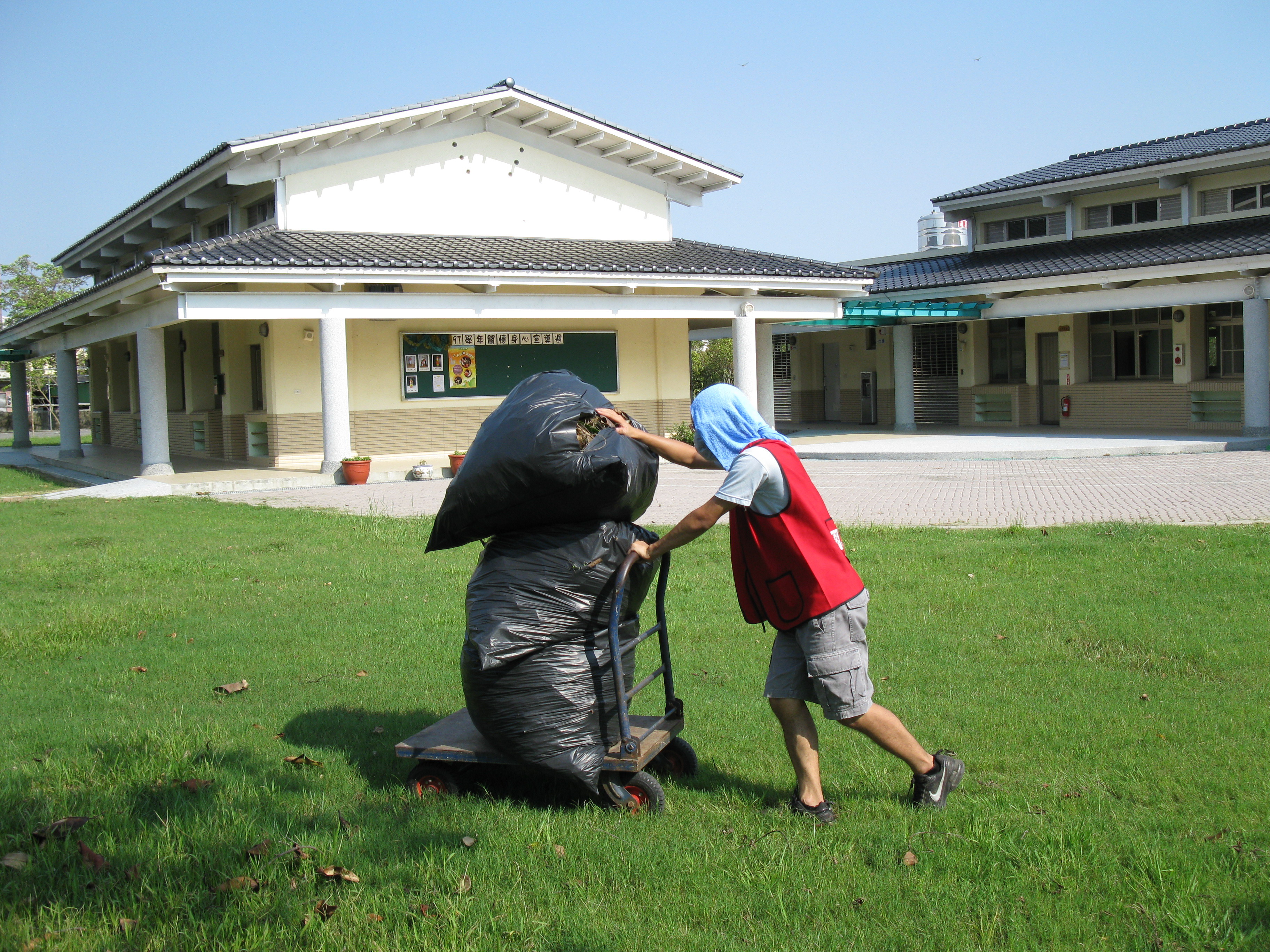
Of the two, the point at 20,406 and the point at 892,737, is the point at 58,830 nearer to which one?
the point at 892,737

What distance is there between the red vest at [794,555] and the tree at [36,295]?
5854 centimetres

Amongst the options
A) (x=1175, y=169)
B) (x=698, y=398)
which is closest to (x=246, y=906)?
(x=698, y=398)

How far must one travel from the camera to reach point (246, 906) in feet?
10.2

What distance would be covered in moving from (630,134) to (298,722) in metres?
19.0

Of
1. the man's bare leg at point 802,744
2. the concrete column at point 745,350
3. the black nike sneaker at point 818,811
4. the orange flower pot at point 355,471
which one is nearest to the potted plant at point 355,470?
the orange flower pot at point 355,471

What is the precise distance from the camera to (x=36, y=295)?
5647 centimetres

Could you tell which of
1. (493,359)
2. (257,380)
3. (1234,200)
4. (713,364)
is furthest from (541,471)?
(713,364)

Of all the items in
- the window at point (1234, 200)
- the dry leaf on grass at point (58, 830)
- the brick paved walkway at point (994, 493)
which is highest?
the window at point (1234, 200)

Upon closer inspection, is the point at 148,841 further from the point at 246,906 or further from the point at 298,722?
the point at 298,722

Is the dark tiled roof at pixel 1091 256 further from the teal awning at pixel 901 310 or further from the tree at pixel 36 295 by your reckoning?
the tree at pixel 36 295

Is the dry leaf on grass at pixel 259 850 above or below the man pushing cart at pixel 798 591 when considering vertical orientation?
below

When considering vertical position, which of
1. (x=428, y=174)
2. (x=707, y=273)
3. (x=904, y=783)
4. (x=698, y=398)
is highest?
(x=428, y=174)

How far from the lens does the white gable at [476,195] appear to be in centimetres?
2030

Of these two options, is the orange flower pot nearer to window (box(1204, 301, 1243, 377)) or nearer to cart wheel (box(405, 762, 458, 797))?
cart wheel (box(405, 762, 458, 797))
